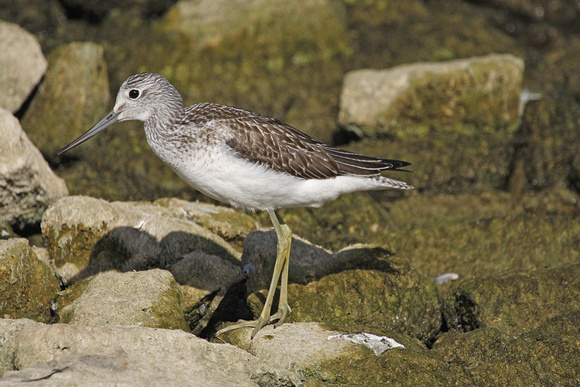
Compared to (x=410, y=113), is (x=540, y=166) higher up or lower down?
lower down

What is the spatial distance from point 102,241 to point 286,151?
2.89 m

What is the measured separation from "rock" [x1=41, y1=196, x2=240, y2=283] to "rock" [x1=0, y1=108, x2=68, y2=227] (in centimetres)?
100

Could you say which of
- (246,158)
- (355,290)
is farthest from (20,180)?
(355,290)

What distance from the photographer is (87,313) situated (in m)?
7.02

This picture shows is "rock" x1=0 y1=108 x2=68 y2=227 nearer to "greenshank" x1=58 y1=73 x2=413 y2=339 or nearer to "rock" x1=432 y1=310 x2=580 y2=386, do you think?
"greenshank" x1=58 y1=73 x2=413 y2=339

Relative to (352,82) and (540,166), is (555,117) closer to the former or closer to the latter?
(540,166)

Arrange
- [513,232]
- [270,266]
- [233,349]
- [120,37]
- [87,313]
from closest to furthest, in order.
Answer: [233,349]
[87,313]
[270,266]
[513,232]
[120,37]

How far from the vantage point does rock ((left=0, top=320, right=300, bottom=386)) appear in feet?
17.8

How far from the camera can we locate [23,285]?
763 centimetres

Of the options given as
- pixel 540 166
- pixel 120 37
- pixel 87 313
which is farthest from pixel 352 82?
pixel 87 313

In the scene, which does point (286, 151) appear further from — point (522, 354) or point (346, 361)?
point (522, 354)

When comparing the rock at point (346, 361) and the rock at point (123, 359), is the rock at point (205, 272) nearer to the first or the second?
the rock at point (346, 361)

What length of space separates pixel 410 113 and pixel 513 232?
354cm

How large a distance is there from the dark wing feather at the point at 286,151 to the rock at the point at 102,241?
1.99m
